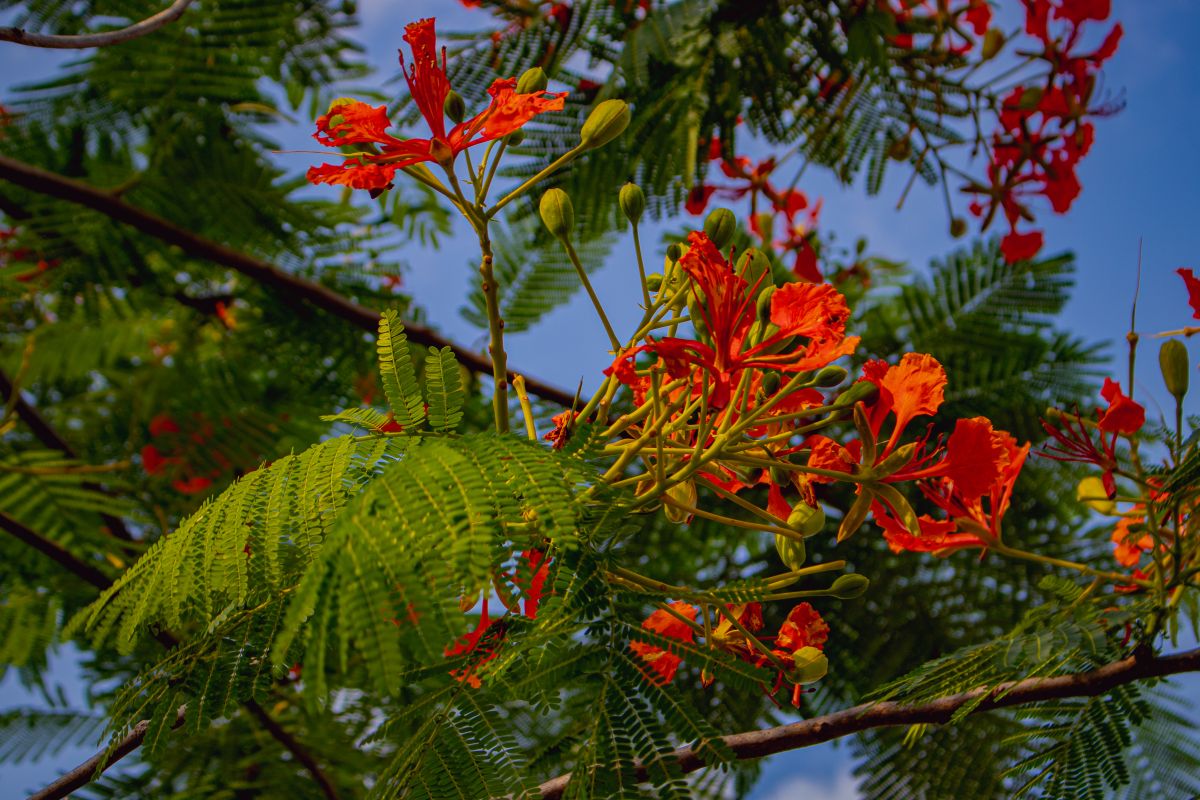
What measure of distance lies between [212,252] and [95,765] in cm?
174

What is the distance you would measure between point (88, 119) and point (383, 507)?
2.84m

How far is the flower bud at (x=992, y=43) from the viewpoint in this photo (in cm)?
239

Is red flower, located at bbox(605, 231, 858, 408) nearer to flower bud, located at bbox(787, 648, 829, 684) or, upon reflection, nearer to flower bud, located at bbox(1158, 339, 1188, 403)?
flower bud, located at bbox(787, 648, 829, 684)

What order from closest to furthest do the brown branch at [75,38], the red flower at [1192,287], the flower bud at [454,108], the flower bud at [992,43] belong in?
the flower bud at [454,108] < the brown branch at [75,38] < the red flower at [1192,287] < the flower bud at [992,43]

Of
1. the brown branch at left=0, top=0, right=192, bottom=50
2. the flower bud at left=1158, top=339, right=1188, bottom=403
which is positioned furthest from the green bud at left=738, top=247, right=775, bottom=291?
the brown branch at left=0, top=0, right=192, bottom=50

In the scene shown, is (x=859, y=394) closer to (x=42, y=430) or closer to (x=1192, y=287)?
(x=1192, y=287)

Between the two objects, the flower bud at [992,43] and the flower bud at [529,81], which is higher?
the flower bud at [992,43]

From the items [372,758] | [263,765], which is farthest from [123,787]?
[372,758]

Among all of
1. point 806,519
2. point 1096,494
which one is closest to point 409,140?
point 806,519

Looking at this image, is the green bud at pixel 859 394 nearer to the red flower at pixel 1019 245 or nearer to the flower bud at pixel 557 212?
the flower bud at pixel 557 212

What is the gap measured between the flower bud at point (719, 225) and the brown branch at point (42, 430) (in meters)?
1.89

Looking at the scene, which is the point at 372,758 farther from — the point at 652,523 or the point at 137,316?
the point at 137,316

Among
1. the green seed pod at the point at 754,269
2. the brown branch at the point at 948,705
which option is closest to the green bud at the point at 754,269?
the green seed pod at the point at 754,269

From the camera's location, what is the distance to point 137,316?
335 cm
